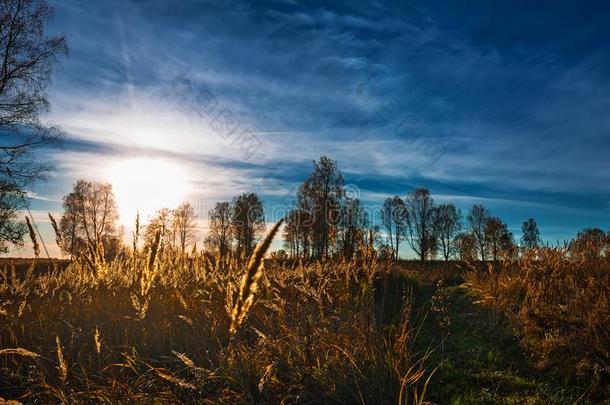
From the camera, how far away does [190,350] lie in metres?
3.95

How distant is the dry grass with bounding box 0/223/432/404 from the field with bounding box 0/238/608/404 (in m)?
0.02

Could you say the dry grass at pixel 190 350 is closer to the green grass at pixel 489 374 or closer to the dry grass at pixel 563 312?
the green grass at pixel 489 374

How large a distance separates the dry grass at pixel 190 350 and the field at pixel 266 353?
2 centimetres

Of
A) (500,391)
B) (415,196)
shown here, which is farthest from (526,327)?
(415,196)

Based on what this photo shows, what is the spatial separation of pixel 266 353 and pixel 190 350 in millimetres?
917

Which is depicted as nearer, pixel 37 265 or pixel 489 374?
pixel 489 374

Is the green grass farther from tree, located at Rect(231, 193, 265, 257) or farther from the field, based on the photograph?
tree, located at Rect(231, 193, 265, 257)

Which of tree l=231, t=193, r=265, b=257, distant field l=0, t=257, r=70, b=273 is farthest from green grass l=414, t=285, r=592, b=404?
tree l=231, t=193, r=265, b=257

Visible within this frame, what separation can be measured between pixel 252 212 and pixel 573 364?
40653 mm

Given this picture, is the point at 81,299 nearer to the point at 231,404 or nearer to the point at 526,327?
the point at 231,404

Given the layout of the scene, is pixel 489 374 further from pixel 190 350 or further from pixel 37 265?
pixel 37 265

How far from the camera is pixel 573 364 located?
3676 millimetres

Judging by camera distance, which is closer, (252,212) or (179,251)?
(179,251)

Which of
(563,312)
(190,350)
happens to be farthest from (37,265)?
(563,312)
